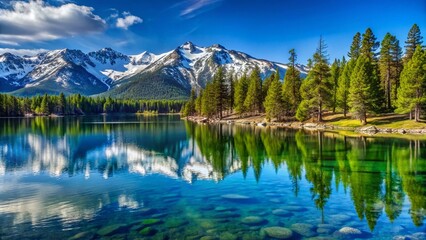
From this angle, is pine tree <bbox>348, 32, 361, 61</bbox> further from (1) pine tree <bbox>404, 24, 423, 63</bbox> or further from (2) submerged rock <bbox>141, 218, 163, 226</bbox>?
(2) submerged rock <bbox>141, 218, 163, 226</bbox>

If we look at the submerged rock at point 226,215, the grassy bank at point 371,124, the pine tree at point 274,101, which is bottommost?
the submerged rock at point 226,215

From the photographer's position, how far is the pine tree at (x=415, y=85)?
2537 inches

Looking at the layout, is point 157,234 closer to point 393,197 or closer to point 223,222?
point 223,222

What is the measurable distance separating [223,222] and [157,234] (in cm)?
357

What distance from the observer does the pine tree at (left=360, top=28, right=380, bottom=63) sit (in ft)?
285

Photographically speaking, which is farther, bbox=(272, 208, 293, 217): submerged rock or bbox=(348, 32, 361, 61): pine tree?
bbox=(348, 32, 361, 61): pine tree

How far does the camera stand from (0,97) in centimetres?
18162

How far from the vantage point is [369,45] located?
8719 cm

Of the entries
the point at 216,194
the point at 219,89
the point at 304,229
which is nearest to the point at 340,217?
the point at 304,229

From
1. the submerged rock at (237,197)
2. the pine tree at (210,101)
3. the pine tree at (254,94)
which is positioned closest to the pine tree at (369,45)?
the pine tree at (254,94)

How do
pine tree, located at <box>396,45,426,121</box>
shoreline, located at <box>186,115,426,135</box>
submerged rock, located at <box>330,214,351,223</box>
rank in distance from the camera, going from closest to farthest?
submerged rock, located at <box>330,214,351,223</box> < shoreline, located at <box>186,115,426,135</box> < pine tree, located at <box>396,45,426,121</box>

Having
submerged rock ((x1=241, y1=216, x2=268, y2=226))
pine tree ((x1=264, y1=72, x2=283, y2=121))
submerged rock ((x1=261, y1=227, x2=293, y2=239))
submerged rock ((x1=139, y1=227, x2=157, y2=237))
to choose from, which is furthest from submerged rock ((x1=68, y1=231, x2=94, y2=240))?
pine tree ((x1=264, y1=72, x2=283, y2=121))

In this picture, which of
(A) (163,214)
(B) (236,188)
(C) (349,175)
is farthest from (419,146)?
(A) (163,214)

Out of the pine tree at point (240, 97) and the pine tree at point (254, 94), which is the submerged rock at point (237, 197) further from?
the pine tree at point (240, 97)
